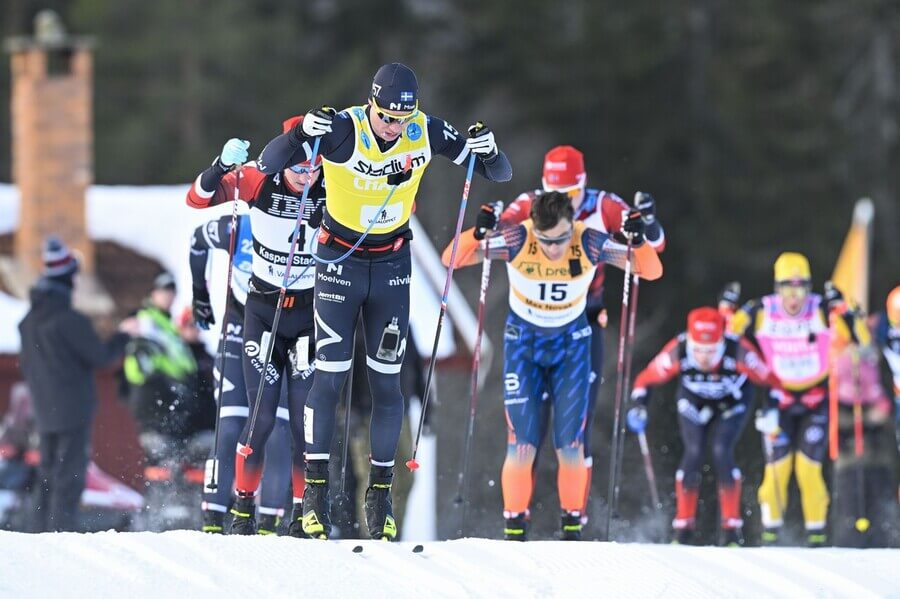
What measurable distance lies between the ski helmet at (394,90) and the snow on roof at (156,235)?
759 cm

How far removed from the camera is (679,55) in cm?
4003

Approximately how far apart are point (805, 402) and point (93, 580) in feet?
24.2

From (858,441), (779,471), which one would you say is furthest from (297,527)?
(858,441)

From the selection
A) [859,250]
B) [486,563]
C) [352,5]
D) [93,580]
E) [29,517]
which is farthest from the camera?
[352,5]

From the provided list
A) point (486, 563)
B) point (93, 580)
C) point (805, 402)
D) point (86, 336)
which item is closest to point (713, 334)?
point (805, 402)

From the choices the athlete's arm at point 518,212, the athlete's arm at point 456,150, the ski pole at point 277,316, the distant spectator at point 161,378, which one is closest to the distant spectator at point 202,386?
the distant spectator at point 161,378

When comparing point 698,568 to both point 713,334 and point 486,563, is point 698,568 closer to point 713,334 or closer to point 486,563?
point 486,563

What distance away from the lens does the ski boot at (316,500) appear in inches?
360

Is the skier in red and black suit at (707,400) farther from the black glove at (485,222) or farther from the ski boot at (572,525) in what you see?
the black glove at (485,222)

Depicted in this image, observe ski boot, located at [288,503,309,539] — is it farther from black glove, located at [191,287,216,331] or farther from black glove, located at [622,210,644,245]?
black glove, located at [622,210,644,245]

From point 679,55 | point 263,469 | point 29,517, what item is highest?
point 679,55

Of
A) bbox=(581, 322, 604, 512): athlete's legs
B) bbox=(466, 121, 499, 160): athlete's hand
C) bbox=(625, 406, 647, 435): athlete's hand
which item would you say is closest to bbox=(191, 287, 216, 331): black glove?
bbox=(466, 121, 499, 160): athlete's hand

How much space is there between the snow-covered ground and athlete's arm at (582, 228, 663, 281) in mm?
1976

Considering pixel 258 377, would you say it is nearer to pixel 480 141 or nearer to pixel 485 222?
pixel 485 222
